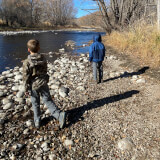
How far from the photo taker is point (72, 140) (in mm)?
2318

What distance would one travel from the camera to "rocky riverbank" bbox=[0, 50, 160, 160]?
2.12 m

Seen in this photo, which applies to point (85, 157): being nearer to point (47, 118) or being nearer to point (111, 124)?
point (111, 124)

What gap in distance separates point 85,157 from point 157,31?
6.18 metres

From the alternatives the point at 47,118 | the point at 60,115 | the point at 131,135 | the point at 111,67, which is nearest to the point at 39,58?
the point at 60,115

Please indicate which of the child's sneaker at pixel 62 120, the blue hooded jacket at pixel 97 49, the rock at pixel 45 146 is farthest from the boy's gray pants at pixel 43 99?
the blue hooded jacket at pixel 97 49

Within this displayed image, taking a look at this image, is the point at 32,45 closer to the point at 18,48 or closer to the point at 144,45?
the point at 144,45

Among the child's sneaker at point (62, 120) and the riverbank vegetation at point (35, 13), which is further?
the riverbank vegetation at point (35, 13)

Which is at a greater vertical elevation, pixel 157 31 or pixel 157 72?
pixel 157 31

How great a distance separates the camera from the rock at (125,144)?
2.15 m

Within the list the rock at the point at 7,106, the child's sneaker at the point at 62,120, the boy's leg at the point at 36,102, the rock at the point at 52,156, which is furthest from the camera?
the rock at the point at 7,106

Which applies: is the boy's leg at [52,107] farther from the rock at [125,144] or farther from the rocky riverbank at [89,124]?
the rock at [125,144]

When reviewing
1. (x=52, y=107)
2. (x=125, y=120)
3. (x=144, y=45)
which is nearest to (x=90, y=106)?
(x=125, y=120)

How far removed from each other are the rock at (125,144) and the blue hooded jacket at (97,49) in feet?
7.70

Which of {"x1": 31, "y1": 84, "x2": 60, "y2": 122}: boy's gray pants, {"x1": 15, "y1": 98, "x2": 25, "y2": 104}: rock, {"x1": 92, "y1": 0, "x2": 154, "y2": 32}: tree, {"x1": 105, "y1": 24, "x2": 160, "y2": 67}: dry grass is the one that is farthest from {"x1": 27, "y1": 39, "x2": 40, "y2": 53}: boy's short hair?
{"x1": 92, "y1": 0, "x2": 154, "y2": 32}: tree
